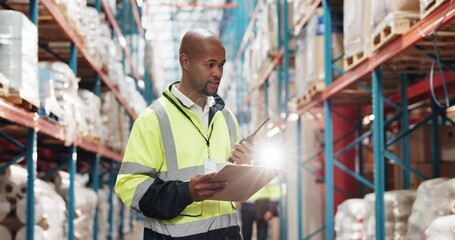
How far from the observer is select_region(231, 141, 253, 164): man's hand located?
331 centimetres

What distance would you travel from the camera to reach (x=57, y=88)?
6621 millimetres

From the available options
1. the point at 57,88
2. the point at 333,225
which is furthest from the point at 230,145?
the point at 333,225

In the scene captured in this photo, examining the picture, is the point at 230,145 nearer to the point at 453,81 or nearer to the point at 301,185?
the point at 453,81

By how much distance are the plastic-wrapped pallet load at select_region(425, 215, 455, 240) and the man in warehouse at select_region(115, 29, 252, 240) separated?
173 cm

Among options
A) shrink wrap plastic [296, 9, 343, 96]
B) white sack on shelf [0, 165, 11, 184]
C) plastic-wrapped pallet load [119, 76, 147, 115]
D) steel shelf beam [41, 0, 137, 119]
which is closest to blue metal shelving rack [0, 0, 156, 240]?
steel shelf beam [41, 0, 137, 119]

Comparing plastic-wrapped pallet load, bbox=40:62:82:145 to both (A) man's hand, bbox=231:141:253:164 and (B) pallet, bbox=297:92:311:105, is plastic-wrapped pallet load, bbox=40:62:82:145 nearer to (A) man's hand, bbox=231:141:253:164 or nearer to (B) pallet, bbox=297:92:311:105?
(B) pallet, bbox=297:92:311:105

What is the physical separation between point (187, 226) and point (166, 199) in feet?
0.71

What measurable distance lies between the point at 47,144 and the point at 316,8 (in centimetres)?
390

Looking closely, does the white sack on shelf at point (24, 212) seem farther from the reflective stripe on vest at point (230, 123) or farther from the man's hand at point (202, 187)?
the man's hand at point (202, 187)

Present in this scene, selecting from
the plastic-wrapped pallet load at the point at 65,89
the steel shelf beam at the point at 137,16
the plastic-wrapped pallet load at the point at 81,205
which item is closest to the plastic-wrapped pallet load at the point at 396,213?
the plastic-wrapped pallet load at the point at 65,89

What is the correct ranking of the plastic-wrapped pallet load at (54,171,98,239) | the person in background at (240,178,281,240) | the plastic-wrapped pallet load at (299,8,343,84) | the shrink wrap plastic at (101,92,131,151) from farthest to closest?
1. the person in background at (240,178,281,240)
2. the shrink wrap plastic at (101,92,131,151)
3. the plastic-wrapped pallet load at (299,8,343,84)
4. the plastic-wrapped pallet load at (54,171,98,239)

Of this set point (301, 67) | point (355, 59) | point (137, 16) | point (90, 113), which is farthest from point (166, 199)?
point (137, 16)

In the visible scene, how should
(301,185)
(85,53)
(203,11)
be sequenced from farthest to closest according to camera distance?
1. (203,11)
2. (301,185)
3. (85,53)

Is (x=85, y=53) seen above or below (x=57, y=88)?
above
